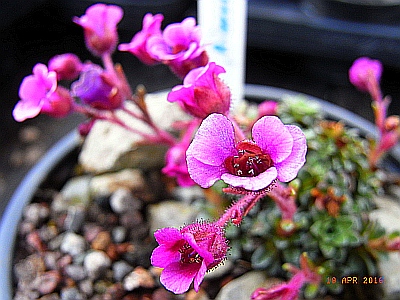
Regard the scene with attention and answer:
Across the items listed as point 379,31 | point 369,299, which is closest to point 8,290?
point 369,299

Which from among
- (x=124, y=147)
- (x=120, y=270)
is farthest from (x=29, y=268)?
(x=124, y=147)

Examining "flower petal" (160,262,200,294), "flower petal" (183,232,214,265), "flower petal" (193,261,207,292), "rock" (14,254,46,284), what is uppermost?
"flower petal" (183,232,214,265)

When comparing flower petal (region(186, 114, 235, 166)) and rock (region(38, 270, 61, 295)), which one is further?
rock (region(38, 270, 61, 295))

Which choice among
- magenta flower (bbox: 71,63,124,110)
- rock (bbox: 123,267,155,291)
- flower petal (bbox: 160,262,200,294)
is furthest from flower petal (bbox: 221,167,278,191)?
rock (bbox: 123,267,155,291)

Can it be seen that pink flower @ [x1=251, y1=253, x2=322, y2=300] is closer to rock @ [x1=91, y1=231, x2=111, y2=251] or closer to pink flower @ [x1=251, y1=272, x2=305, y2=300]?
pink flower @ [x1=251, y1=272, x2=305, y2=300]

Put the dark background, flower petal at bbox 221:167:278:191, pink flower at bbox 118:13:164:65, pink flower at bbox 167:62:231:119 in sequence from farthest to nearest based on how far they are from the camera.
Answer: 1. the dark background
2. pink flower at bbox 118:13:164:65
3. pink flower at bbox 167:62:231:119
4. flower petal at bbox 221:167:278:191

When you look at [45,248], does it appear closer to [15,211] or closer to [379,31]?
[15,211]
